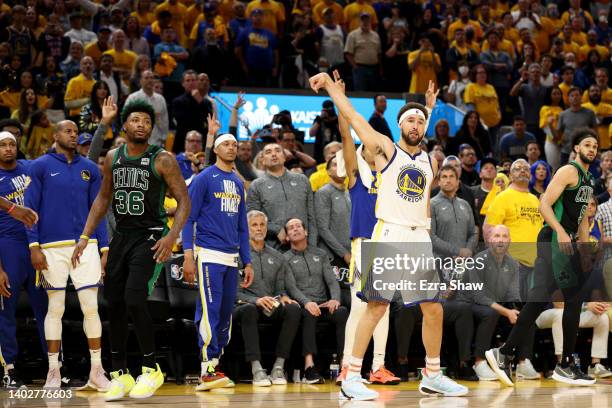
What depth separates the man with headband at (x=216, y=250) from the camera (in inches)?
378

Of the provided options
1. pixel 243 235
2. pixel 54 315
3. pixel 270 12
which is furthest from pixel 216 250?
pixel 270 12

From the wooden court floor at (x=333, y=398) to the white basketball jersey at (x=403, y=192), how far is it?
1.45 m

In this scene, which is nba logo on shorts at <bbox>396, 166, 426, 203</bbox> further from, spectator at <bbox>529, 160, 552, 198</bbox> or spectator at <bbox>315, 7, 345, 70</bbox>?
spectator at <bbox>315, 7, 345, 70</bbox>

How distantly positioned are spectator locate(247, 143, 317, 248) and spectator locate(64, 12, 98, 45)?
671cm

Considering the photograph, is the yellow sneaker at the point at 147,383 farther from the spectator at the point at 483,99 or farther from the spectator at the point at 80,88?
the spectator at the point at 483,99

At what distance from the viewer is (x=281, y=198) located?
11.5 metres

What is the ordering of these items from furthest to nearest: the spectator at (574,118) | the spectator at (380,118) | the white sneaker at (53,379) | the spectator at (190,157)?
the spectator at (574,118), the spectator at (380,118), the spectator at (190,157), the white sneaker at (53,379)

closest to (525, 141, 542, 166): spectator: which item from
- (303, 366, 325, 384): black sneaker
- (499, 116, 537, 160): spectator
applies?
(499, 116, 537, 160): spectator

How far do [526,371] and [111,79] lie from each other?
25.5 feet

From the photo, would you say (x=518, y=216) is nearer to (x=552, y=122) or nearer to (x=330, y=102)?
(x=330, y=102)

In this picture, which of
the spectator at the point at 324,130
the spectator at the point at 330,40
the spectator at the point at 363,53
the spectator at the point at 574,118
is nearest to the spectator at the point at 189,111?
the spectator at the point at 324,130

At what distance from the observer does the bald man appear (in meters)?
9.32

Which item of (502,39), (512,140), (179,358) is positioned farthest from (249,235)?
(502,39)

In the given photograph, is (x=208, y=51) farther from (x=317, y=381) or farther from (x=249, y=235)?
→ (x=317, y=381)
